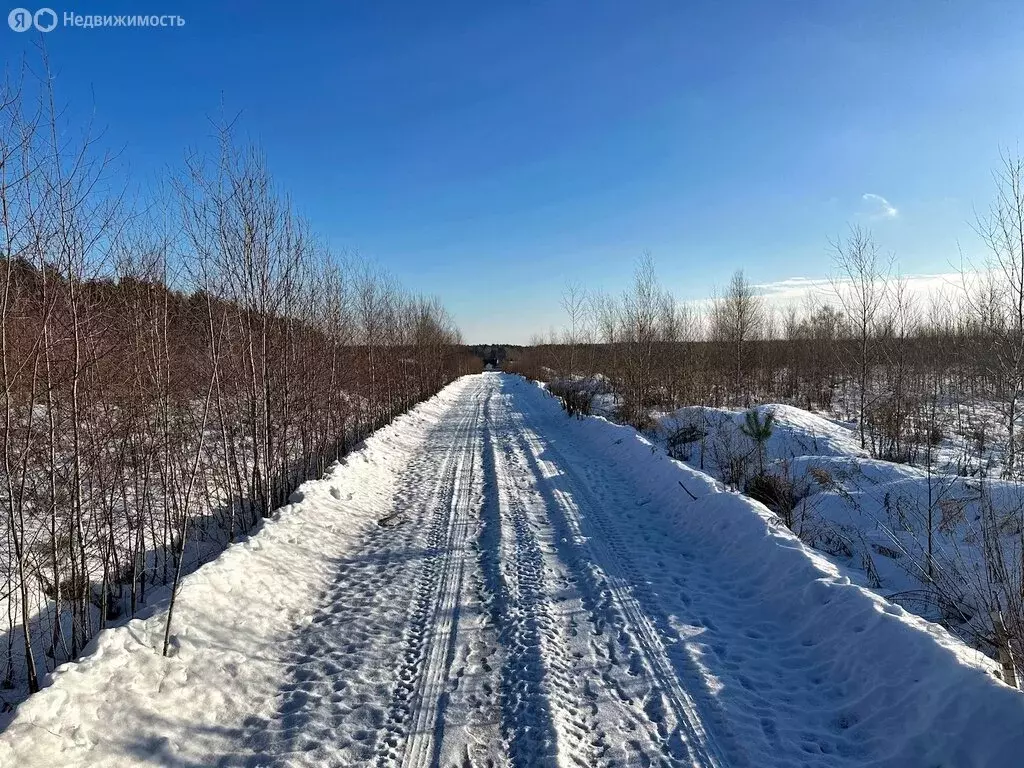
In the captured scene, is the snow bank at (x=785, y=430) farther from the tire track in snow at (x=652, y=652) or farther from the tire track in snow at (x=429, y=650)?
the tire track in snow at (x=429, y=650)

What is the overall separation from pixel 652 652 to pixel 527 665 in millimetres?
959

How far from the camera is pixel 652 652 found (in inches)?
147

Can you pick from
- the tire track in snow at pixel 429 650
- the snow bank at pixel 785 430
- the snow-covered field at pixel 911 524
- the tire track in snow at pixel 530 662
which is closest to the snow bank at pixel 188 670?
the tire track in snow at pixel 429 650

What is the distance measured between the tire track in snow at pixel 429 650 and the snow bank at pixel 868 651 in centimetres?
248

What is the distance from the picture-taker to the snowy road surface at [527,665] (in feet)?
9.03

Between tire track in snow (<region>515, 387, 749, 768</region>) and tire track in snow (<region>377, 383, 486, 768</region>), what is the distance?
4.46 feet

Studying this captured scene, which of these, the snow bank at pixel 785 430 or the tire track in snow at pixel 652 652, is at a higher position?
the snow bank at pixel 785 430

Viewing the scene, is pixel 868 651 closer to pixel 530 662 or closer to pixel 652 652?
pixel 652 652

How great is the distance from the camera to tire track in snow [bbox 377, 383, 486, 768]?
9.45ft

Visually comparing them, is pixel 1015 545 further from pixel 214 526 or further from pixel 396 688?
pixel 214 526

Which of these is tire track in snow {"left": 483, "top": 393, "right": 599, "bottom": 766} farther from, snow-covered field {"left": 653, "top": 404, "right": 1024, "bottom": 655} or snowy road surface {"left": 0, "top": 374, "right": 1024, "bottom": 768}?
snow-covered field {"left": 653, "top": 404, "right": 1024, "bottom": 655}

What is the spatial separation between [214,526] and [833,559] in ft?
26.3

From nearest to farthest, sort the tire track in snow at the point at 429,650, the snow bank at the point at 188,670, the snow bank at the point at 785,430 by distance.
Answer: the snow bank at the point at 188,670 < the tire track in snow at the point at 429,650 < the snow bank at the point at 785,430

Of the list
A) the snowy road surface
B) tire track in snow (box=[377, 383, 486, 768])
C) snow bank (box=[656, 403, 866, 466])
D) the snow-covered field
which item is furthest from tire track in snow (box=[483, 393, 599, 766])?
snow bank (box=[656, 403, 866, 466])
